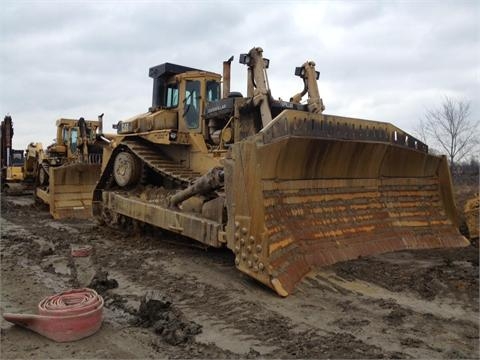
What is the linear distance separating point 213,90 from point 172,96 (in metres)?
0.79

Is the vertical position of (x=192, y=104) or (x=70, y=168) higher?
(x=192, y=104)

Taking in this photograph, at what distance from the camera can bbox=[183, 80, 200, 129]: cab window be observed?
779 cm

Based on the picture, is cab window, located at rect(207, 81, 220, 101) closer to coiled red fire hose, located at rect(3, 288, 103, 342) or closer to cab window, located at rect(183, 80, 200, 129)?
cab window, located at rect(183, 80, 200, 129)

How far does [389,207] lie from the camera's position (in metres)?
6.09

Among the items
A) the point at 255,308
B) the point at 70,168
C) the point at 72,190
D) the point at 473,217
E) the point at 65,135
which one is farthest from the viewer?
the point at 65,135

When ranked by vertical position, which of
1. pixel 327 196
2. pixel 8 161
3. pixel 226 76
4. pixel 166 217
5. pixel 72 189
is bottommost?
pixel 166 217

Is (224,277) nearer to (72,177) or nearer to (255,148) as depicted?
(255,148)

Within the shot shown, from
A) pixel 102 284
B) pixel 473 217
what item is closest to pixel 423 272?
pixel 473 217

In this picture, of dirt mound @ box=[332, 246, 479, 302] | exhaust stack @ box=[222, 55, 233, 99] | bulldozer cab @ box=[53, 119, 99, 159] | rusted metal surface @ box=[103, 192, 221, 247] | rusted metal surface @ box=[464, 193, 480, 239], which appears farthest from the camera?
bulldozer cab @ box=[53, 119, 99, 159]

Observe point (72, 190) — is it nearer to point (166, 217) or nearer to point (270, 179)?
point (166, 217)

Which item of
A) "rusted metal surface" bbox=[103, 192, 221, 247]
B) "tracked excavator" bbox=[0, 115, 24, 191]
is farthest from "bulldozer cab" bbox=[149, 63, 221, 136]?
"tracked excavator" bbox=[0, 115, 24, 191]

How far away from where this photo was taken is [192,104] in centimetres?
785

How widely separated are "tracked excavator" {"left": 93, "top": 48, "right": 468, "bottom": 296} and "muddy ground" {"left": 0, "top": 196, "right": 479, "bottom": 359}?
1.17 ft

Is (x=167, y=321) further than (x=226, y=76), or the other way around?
(x=226, y=76)
